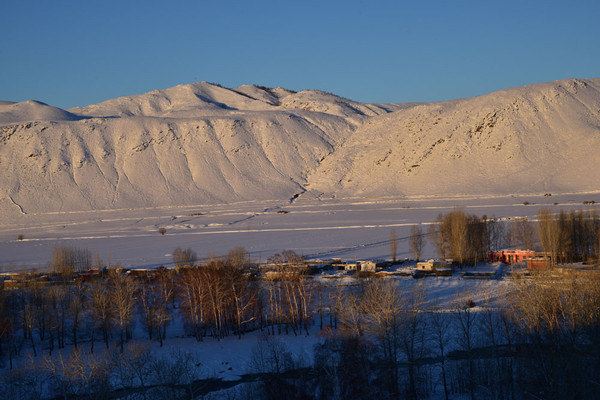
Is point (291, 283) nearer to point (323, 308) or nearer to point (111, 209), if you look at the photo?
point (323, 308)

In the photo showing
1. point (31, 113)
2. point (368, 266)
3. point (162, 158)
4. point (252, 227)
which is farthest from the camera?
point (31, 113)

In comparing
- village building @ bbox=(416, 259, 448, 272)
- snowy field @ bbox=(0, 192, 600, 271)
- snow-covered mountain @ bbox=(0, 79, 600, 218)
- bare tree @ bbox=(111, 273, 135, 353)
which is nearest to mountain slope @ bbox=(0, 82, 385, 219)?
snow-covered mountain @ bbox=(0, 79, 600, 218)

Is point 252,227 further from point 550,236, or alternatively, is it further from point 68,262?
point 550,236

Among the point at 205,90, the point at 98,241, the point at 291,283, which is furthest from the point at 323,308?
the point at 205,90

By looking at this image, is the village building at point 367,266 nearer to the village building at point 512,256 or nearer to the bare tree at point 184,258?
the village building at point 512,256

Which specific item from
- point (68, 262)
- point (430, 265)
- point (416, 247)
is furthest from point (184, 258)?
point (430, 265)

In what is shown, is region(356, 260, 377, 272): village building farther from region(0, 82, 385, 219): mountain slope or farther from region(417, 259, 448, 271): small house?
region(0, 82, 385, 219): mountain slope

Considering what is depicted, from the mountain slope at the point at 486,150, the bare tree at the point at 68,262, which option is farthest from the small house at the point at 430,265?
the mountain slope at the point at 486,150
